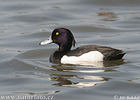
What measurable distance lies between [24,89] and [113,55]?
3201 millimetres

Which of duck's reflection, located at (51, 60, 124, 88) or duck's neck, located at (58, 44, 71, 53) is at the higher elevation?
duck's neck, located at (58, 44, 71, 53)

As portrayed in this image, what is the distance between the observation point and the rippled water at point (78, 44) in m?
9.51

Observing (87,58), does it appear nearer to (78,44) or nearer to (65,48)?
(65,48)

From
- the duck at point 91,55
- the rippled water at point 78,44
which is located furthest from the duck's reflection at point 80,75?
the duck at point 91,55

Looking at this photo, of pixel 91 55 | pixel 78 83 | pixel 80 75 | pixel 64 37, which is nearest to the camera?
pixel 78 83

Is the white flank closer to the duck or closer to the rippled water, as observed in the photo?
the duck

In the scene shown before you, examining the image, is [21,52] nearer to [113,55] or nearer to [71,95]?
[113,55]

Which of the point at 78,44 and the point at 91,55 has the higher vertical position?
the point at 91,55

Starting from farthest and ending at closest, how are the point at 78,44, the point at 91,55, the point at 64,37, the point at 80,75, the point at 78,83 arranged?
the point at 78,44 → the point at 64,37 → the point at 91,55 → the point at 80,75 → the point at 78,83

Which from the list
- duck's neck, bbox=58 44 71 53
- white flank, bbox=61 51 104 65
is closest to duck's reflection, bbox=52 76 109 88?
white flank, bbox=61 51 104 65

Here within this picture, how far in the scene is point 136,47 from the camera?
13.5 m

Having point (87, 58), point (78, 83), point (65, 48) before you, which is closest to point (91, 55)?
point (87, 58)

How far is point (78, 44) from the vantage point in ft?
47.2

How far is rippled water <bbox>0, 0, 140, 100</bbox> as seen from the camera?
9.51 m
